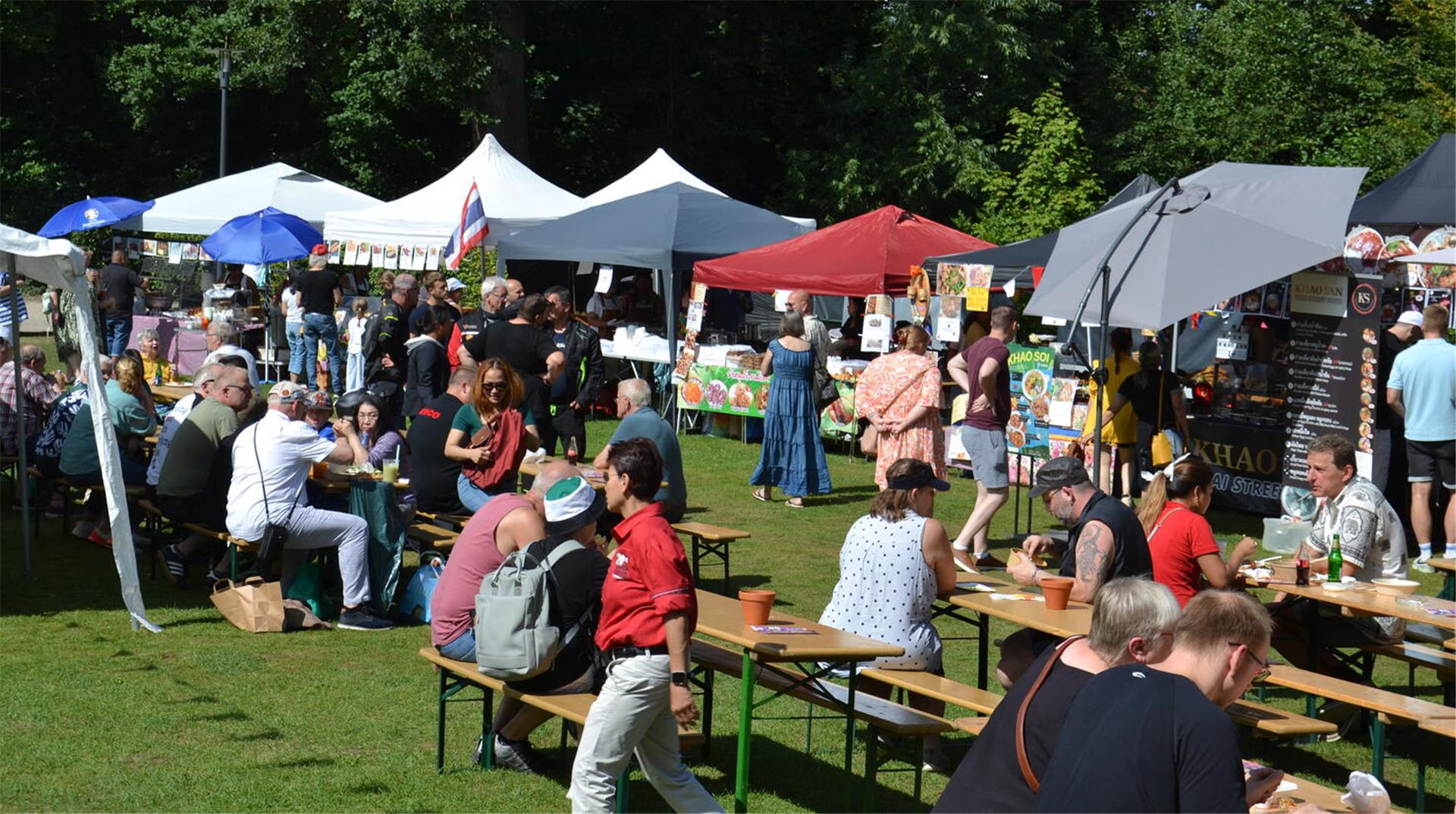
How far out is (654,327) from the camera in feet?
62.5

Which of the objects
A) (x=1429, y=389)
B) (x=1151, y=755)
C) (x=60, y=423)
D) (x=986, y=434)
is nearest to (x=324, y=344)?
(x=60, y=423)

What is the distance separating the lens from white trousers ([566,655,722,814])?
193 inches

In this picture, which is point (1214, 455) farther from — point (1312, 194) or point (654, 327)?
point (654, 327)

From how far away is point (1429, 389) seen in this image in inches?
426

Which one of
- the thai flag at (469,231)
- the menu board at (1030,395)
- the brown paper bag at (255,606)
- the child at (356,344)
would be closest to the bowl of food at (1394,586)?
the brown paper bag at (255,606)

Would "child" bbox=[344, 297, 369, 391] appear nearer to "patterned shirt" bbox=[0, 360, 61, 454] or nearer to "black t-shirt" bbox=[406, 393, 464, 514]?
"patterned shirt" bbox=[0, 360, 61, 454]

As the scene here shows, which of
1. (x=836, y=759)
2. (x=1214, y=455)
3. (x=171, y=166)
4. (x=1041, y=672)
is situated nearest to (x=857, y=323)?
(x=1214, y=455)

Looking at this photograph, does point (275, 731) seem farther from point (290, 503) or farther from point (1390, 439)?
point (1390, 439)

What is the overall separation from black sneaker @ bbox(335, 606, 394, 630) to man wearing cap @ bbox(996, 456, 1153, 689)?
3.64 meters

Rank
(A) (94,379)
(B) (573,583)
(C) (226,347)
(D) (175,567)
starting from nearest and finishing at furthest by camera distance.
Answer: (B) (573,583)
(A) (94,379)
(D) (175,567)
(C) (226,347)

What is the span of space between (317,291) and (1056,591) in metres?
13.7

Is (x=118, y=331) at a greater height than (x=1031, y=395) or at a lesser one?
greater

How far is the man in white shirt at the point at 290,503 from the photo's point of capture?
843cm

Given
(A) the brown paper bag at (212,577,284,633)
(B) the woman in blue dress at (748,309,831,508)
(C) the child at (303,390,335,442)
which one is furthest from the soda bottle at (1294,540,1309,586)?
(B) the woman in blue dress at (748,309,831,508)
